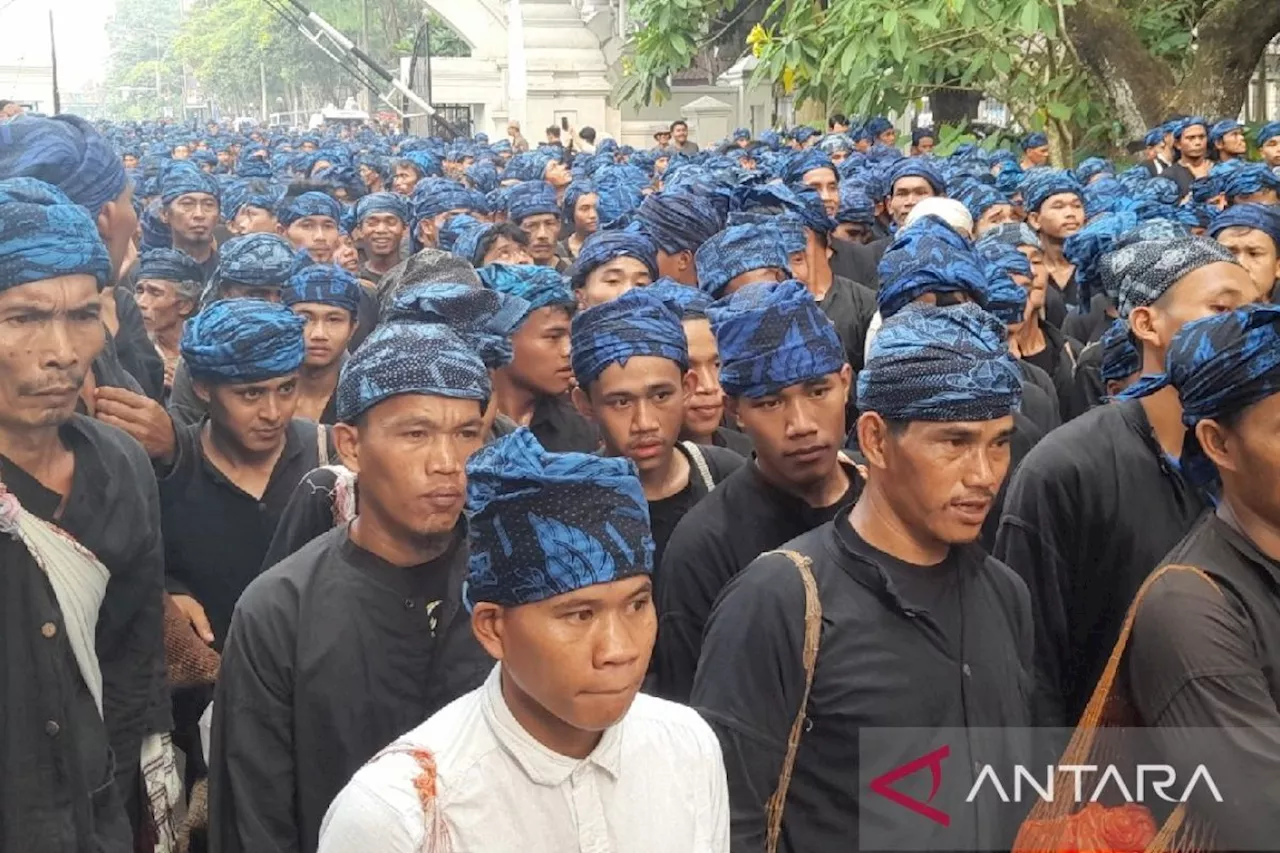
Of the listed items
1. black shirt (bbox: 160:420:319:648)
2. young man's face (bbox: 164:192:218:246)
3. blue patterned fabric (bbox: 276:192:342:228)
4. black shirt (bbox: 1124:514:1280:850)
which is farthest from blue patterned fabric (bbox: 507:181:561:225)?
black shirt (bbox: 1124:514:1280:850)

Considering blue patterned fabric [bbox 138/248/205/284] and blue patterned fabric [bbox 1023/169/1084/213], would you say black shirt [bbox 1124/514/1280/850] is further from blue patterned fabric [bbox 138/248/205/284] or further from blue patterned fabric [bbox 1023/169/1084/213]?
blue patterned fabric [bbox 1023/169/1084/213]

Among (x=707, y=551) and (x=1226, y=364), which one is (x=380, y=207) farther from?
(x=1226, y=364)

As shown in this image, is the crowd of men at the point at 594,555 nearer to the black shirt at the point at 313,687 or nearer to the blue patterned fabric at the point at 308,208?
the black shirt at the point at 313,687

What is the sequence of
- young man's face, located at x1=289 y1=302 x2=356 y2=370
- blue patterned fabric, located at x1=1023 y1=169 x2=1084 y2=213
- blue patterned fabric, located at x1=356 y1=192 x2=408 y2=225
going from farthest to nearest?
blue patterned fabric, located at x1=356 y1=192 x2=408 y2=225, blue patterned fabric, located at x1=1023 y1=169 x2=1084 y2=213, young man's face, located at x1=289 y1=302 x2=356 y2=370

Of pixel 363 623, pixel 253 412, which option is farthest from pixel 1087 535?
pixel 253 412

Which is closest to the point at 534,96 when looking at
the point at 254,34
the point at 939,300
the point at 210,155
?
the point at 210,155

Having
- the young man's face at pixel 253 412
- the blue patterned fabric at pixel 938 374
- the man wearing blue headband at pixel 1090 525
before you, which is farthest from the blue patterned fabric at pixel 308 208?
the blue patterned fabric at pixel 938 374

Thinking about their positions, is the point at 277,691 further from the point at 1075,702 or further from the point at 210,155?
the point at 210,155

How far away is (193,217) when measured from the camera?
9352 mm

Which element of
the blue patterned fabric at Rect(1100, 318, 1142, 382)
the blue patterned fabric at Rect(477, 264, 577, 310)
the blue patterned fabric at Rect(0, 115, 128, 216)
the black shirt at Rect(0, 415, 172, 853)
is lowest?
the black shirt at Rect(0, 415, 172, 853)

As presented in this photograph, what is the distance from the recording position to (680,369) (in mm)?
4426

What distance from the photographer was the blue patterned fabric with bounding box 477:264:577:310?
17.2ft

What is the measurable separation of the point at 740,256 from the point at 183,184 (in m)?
4.92

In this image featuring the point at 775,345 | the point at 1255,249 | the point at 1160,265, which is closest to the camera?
the point at 775,345
